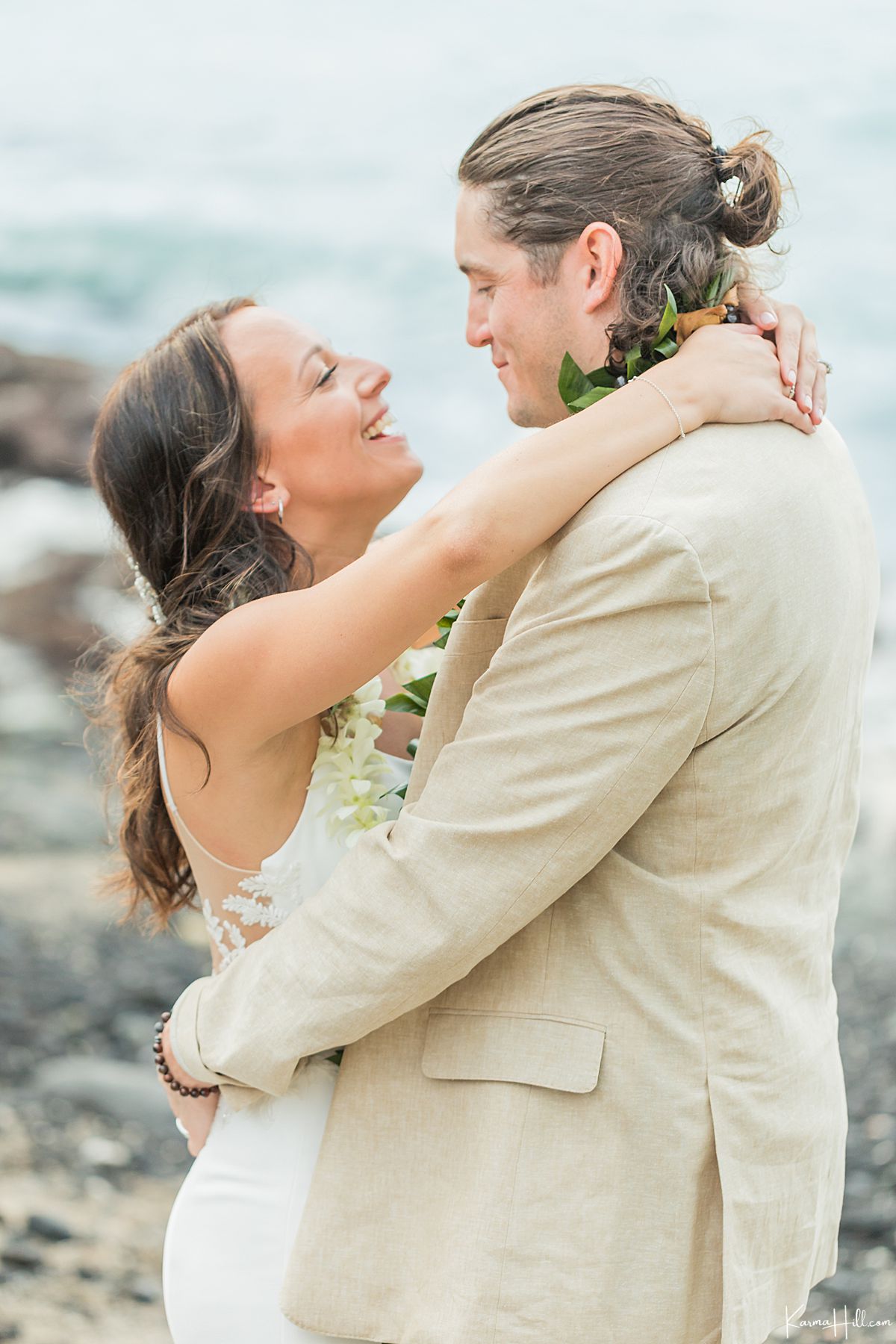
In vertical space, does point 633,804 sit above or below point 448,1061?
above

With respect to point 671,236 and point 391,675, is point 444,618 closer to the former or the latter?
point 391,675

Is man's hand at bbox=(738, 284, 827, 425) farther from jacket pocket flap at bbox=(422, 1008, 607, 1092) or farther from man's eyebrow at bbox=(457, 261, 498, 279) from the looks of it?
jacket pocket flap at bbox=(422, 1008, 607, 1092)

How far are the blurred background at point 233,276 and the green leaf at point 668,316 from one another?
9.99 feet

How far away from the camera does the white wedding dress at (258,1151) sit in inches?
70.5

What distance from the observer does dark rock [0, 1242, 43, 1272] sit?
3.79m

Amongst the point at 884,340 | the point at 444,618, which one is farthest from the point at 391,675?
the point at 884,340

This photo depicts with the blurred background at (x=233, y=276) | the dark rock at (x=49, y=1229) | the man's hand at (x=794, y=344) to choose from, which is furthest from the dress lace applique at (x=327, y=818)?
the blurred background at (x=233, y=276)

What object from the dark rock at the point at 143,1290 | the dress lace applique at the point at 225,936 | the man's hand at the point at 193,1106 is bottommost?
the dark rock at the point at 143,1290

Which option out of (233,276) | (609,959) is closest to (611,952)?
(609,959)

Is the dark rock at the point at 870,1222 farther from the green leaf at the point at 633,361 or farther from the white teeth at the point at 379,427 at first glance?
the green leaf at the point at 633,361

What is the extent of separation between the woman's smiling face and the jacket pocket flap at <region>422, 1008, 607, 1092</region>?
0.96 m

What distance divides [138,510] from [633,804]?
1.12 m

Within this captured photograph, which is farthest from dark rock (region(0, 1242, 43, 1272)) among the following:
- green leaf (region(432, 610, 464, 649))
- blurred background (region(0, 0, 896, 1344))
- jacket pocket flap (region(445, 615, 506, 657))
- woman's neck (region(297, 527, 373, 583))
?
jacket pocket flap (region(445, 615, 506, 657))

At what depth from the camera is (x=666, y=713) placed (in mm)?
1483
